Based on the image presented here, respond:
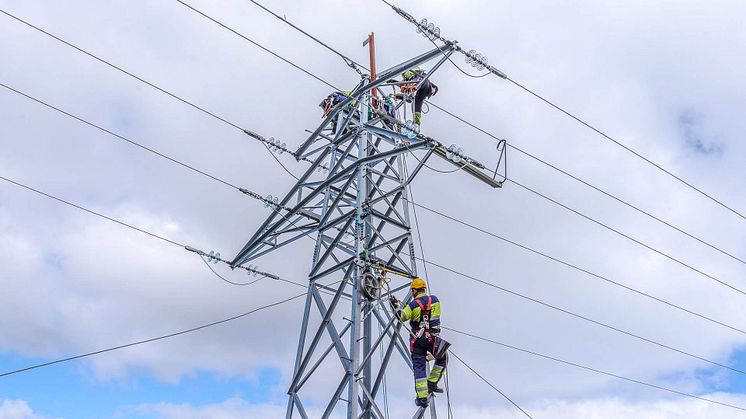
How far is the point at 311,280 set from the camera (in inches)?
399

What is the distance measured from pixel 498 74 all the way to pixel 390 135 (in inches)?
83.6

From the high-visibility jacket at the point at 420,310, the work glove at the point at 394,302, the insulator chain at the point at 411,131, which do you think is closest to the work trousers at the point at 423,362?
the high-visibility jacket at the point at 420,310

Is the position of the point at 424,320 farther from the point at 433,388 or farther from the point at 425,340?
the point at 433,388

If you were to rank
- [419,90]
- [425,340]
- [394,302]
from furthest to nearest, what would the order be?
[419,90], [394,302], [425,340]

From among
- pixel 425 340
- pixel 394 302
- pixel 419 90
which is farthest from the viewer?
pixel 419 90

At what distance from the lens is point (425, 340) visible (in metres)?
9.39

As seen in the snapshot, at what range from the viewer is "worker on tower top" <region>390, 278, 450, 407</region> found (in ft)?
30.8

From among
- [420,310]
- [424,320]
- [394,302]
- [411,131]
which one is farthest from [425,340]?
[411,131]

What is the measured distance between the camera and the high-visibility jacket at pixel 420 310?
9461mm

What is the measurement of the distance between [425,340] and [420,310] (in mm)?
435

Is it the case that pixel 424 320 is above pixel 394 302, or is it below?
below

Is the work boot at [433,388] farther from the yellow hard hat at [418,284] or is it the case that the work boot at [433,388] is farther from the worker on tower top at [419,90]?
the worker on tower top at [419,90]

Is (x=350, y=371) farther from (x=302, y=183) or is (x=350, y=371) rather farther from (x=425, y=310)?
(x=302, y=183)

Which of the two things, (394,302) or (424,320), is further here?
(394,302)
